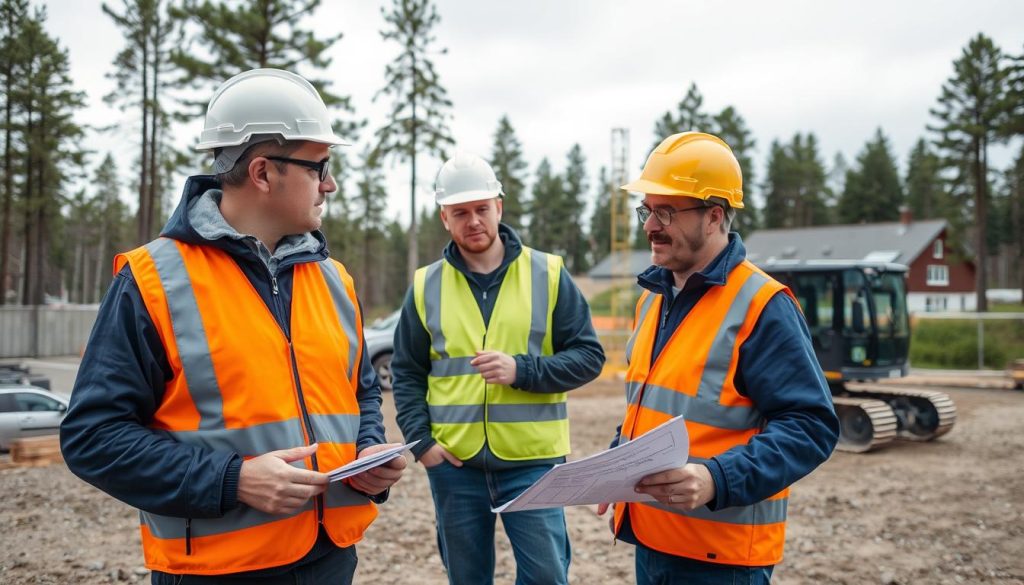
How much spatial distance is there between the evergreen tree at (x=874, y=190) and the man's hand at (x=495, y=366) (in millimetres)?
63620

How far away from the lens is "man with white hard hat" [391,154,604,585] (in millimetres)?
3176

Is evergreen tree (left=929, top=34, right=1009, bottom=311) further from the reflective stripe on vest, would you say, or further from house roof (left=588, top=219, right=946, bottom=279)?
the reflective stripe on vest

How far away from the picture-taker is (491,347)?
3.33 meters

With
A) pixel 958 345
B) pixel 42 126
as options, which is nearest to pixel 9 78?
pixel 42 126

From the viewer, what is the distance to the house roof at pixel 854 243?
43.4 metres

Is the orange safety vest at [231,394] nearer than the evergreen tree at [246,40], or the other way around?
the orange safety vest at [231,394]

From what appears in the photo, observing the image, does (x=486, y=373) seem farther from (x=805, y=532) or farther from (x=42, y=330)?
(x=42, y=330)

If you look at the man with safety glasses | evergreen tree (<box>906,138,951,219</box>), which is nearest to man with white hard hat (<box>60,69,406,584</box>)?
the man with safety glasses

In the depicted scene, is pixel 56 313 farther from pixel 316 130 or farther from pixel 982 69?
pixel 982 69

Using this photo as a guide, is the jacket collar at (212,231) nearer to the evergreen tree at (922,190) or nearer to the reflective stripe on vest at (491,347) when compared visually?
the reflective stripe on vest at (491,347)

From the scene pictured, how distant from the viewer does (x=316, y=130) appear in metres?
2.11

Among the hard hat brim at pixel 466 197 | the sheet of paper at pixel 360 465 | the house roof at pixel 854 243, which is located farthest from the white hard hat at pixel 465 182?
the house roof at pixel 854 243

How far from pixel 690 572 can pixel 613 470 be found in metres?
0.63

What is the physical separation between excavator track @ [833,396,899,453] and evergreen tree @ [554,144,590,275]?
58568 mm
